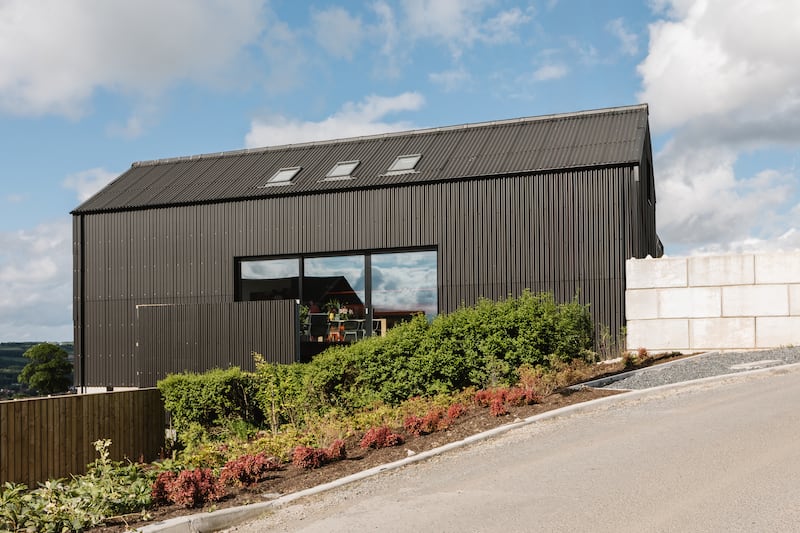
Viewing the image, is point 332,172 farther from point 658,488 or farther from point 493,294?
point 658,488

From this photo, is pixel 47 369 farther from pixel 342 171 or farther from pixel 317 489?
pixel 317 489

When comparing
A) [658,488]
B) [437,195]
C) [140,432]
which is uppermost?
[437,195]

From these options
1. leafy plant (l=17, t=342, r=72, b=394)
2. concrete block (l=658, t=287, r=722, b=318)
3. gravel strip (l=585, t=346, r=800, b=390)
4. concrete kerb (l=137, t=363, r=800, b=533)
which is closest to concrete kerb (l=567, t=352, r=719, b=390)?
gravel strip (l=585, t=346, r=800, b=390)

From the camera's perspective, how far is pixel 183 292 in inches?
949

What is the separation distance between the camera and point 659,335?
18281mm

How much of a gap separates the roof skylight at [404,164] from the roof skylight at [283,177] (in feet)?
→ 11.2

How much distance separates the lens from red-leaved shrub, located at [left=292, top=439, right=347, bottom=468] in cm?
980

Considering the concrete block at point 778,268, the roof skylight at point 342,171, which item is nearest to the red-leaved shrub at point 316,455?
the concrete block at point 778,268

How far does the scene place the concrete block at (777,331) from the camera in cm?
1738

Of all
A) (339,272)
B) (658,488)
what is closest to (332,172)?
(339,272)

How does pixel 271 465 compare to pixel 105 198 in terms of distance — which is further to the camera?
pixel 105 198

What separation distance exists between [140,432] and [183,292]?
8.00 metres

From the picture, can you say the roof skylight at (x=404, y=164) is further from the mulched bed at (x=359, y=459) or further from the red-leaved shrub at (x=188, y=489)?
the red-leaved shrub at (x=188, y=489)

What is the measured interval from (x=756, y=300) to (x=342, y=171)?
41.2 ft
